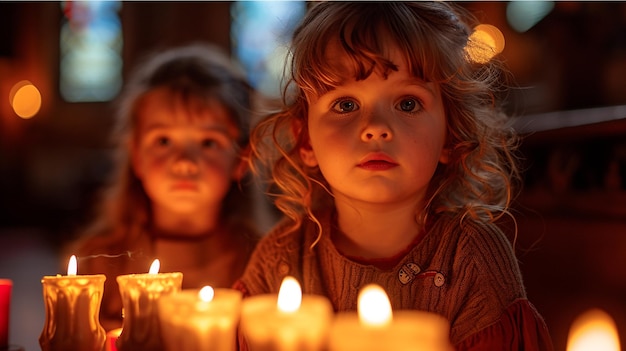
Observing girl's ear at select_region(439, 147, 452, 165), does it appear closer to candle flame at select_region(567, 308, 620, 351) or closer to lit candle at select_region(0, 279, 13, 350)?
candle flame at select_region(567, 308, 620, 351)

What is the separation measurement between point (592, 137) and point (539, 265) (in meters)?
0.51

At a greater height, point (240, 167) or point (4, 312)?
point (240, 167)

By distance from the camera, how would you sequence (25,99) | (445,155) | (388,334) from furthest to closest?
(25,99), (445,155), (388,334)

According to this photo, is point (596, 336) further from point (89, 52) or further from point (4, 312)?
point (89, 52)

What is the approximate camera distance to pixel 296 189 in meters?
1.76

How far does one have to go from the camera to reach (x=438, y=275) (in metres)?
1.48

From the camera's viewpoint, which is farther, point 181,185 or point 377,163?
point 181,185

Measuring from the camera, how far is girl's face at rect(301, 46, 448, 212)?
4.69ft

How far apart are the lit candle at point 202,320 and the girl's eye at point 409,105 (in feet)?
2.18

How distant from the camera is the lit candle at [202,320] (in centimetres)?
92

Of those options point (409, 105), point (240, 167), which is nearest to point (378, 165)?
point (409, 105)

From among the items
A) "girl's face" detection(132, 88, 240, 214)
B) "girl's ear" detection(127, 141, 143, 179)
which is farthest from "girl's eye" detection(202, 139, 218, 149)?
"girl's ear" detection(127, 141, 143, 179)

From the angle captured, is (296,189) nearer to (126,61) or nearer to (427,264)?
(427,264)

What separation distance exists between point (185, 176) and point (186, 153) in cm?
7
